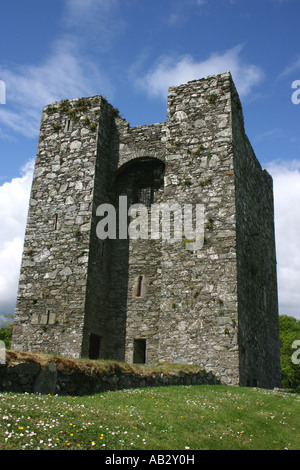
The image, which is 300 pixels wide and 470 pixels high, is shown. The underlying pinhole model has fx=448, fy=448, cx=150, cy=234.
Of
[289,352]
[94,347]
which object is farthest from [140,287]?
[289,352]

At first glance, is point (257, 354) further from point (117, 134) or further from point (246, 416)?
point (117, 134)

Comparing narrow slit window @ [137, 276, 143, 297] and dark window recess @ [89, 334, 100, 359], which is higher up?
narrow slit window @ [137, 276, 143, 297]

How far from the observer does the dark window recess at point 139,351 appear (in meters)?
15.5

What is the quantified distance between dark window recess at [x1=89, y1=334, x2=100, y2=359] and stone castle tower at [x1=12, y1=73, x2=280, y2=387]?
39mm

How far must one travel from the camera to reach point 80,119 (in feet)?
56.9

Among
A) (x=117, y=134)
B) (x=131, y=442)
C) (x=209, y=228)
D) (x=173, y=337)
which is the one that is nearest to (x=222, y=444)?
(x=131, y=442)

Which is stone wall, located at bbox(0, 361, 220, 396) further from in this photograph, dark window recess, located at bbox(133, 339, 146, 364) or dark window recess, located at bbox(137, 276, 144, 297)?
dark window recess, located at bbox(137, 276, 144, 297)

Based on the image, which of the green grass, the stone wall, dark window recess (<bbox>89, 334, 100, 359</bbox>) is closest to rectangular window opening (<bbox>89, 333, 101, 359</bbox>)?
dark window recess (<bbox>89, 334, 100, 359</bbox>)

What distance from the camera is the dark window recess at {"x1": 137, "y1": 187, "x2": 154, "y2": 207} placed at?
1712 centimetres

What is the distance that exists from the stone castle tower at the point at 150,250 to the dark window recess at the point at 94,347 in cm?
4

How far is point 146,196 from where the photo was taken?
17281mm

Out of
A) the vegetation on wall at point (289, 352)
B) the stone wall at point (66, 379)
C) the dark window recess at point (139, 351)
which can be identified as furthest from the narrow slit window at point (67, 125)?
the vegetation on wall at point (289, 352)
